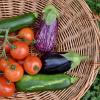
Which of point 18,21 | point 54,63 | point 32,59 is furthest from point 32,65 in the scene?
point 18,21

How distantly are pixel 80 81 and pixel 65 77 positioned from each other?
118 mm

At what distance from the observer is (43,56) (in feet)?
6.28

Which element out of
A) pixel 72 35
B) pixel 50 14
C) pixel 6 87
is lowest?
pixel 6 87

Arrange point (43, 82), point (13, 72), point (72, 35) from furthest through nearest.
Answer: point (72, 35)
point (43, 82)
point (13, 72)

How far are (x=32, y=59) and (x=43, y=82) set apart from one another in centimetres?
14

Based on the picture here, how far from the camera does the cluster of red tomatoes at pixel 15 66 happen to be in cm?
173

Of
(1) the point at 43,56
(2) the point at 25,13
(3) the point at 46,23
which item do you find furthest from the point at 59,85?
(2) the point at 25,13

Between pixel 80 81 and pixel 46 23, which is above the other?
pixel 46 23

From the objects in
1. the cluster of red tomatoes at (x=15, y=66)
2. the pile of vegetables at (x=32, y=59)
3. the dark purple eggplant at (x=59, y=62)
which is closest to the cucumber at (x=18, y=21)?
the pile of vegetables at (x=32, y=59)

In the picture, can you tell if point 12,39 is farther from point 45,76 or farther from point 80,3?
point 80,3

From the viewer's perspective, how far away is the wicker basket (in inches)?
75.0

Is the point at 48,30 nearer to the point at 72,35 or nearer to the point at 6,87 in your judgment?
the point at 72,35

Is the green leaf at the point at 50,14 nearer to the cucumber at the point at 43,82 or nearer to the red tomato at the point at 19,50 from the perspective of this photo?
the red tomato at the point at 19,50

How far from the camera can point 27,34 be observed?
6.22 ft
